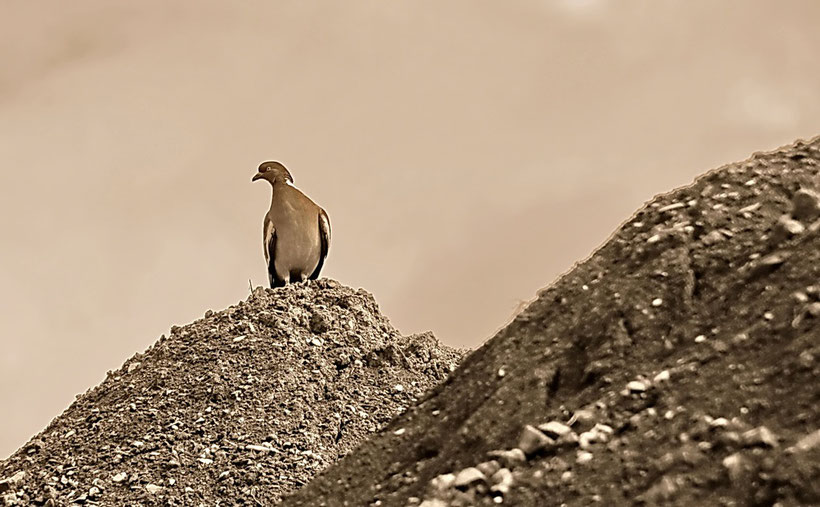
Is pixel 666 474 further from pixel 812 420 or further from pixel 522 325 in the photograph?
pixel 522 325

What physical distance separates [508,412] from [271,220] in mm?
3797

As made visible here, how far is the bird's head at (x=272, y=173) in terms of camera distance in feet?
20.0

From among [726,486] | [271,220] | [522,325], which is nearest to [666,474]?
[726,486]

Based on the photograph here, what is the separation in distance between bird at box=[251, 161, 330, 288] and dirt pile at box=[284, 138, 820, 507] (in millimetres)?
3260

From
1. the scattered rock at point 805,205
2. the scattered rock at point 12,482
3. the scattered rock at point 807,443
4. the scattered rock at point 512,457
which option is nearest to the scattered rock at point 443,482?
the scattered rock at point 512,457

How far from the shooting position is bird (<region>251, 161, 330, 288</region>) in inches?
237

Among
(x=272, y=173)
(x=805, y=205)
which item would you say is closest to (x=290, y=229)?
(x=272, y=173)

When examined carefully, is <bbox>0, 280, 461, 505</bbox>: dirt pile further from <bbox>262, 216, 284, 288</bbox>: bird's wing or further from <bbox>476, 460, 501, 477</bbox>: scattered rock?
<bbox>476, 460, 501, 477</bbox>: scattered rock

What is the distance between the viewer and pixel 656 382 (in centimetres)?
230

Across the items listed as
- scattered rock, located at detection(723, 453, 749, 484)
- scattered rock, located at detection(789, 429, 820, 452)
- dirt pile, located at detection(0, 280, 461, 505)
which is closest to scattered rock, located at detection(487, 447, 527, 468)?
scattered rock, located at detection(723, 453, 749, 484)

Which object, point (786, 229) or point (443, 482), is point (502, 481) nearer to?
point (443, 482)

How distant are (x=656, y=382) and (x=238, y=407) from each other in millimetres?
2665

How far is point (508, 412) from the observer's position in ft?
8.02

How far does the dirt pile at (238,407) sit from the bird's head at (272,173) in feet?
2.69
